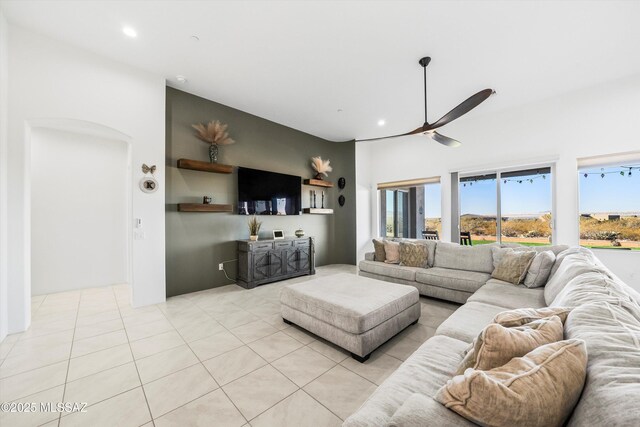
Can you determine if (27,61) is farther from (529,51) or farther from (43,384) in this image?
(529,51)

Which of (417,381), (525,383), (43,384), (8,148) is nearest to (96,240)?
(8,148)

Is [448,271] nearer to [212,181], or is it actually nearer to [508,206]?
[508,206]

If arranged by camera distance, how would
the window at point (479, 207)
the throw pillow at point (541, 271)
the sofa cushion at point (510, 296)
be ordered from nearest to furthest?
the sofa cushion at point (510, 296), the throw pillow at point (541, 271), the window at point (479, 207)

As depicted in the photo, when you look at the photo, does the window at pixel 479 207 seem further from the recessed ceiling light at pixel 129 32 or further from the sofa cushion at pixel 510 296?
the recessed ceiling light at pixel 129 32

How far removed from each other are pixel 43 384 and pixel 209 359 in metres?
1.11

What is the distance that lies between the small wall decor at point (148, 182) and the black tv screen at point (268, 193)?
1.27 m

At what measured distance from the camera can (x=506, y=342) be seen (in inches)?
35.2

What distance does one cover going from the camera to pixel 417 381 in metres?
1.17

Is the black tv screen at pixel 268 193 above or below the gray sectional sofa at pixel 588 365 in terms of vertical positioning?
above

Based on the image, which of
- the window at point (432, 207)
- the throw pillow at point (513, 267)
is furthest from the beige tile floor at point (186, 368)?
the window at point (432, 207)

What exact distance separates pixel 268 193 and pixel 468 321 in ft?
12.2

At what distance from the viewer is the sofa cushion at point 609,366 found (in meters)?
0.58

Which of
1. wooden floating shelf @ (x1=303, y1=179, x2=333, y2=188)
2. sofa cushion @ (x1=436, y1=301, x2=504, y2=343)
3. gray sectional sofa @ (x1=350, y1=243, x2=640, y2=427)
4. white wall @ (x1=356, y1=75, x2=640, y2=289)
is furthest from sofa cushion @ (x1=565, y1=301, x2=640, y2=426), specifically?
wooden floating shelf @ (x1=303, y1=179, x2=333, y2=188)

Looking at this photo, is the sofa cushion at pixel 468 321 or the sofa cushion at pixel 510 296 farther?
the sofa cushion at pixel 510 296
